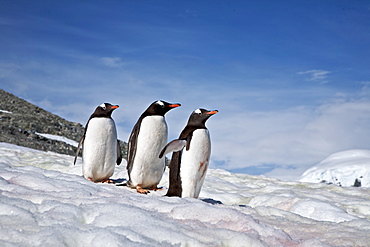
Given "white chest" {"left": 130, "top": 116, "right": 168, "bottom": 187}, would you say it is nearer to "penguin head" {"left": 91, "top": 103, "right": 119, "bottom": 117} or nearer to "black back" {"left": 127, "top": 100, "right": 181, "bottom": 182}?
"black back" {"left": 127, "top": 100, "right": 181, "bottom": 182}

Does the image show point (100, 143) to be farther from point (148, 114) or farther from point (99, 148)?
point (148, 114)

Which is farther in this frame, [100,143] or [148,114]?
[100,143]

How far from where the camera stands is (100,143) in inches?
297

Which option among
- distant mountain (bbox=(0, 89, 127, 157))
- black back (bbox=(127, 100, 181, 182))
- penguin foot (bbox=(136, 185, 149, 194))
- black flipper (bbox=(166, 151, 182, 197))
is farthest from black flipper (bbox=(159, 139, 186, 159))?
distant mountain (bbox=(0, 89, 127, 157))

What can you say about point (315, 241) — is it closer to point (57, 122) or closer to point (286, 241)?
point (286, 241)

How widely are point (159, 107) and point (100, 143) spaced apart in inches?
59.1

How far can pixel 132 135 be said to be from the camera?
268 inches

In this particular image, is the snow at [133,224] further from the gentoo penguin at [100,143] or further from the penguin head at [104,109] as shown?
the penguin head at [104,109]

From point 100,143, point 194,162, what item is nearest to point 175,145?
point 194,162

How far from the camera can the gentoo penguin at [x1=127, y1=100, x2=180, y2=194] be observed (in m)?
6.62

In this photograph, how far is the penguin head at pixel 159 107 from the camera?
21.9ft

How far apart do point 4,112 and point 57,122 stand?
257 centimetres

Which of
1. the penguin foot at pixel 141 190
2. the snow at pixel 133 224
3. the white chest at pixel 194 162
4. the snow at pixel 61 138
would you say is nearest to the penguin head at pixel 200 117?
the white chest at pixel 194 162

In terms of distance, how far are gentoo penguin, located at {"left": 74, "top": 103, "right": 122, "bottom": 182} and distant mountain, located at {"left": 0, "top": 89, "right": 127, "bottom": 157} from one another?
30.6ft
